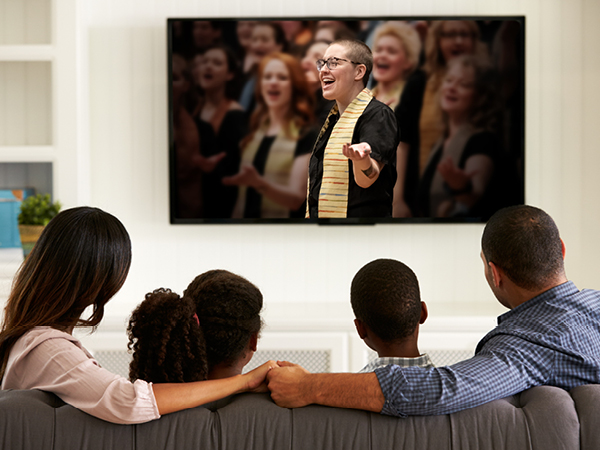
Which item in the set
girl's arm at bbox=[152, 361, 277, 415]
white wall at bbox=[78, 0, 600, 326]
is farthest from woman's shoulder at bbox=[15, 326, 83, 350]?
white wall at bbox=[78, 0, 600, 326]

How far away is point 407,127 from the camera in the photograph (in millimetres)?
2818

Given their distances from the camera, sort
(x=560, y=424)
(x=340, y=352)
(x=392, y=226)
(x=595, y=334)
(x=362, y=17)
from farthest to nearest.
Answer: (x=392, y=226)
(x=362, y=17)
(x=340, y=352)
(x=595, y=334)
(x=560, y=424)

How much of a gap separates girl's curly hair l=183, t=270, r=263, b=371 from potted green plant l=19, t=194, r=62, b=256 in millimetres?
1679

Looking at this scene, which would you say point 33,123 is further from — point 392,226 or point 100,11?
point 392,226

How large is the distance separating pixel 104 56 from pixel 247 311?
2.12m

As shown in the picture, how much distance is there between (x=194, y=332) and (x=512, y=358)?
1.81 ft

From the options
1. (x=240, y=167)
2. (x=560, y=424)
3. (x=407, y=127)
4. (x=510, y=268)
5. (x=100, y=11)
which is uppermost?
(x=100, y=11)

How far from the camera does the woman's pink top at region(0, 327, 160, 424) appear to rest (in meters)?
0.93

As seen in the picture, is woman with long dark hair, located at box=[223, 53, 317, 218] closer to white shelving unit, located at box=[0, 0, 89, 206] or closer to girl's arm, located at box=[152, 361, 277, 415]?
white shelving unit, located at box=[0, 0, 89, 206]

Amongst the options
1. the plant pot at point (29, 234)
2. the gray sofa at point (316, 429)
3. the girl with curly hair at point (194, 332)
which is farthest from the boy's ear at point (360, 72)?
the gray sofa at point (316, 429)

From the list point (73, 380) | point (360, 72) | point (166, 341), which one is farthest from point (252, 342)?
point (360, 72)

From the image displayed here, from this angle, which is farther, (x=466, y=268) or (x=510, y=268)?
(x=466, y=268)

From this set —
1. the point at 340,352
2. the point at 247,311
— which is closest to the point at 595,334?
the point at 247,311

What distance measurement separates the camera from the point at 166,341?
1.03 m
